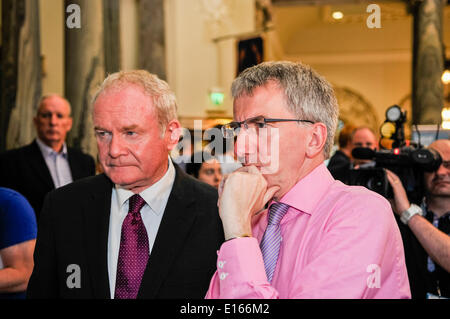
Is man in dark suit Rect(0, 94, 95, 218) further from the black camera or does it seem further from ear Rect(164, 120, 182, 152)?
the black camera

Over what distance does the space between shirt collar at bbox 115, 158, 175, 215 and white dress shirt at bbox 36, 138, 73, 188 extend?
2.76 metres

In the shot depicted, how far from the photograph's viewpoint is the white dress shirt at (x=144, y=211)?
189 centimetres

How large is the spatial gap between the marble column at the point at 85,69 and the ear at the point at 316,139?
5070 millimetres

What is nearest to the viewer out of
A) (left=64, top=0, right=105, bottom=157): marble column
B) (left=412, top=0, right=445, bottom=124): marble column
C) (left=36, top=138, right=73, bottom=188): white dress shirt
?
(left=36, top=138, right=73, bottom=188): white dress shirt

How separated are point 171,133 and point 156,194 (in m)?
0.26

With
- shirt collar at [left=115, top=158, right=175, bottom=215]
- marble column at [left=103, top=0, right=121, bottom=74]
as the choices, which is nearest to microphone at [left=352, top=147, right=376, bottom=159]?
shirt collar at [left=115, top=158, right=175, bottom=215]

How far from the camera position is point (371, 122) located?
19016mm

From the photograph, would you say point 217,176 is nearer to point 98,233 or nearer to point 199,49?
point 98,233

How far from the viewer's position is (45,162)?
14.8 feet

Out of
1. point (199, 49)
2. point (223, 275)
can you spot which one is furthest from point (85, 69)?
point (199, 49)

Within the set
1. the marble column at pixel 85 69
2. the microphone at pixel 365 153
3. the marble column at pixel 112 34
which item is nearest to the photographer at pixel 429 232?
the microphone at pixel 365 153

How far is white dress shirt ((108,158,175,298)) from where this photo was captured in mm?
1889

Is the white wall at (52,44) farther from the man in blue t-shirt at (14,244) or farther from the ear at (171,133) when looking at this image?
the ear at (171,133)

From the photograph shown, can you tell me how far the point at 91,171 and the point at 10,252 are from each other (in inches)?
95.4
